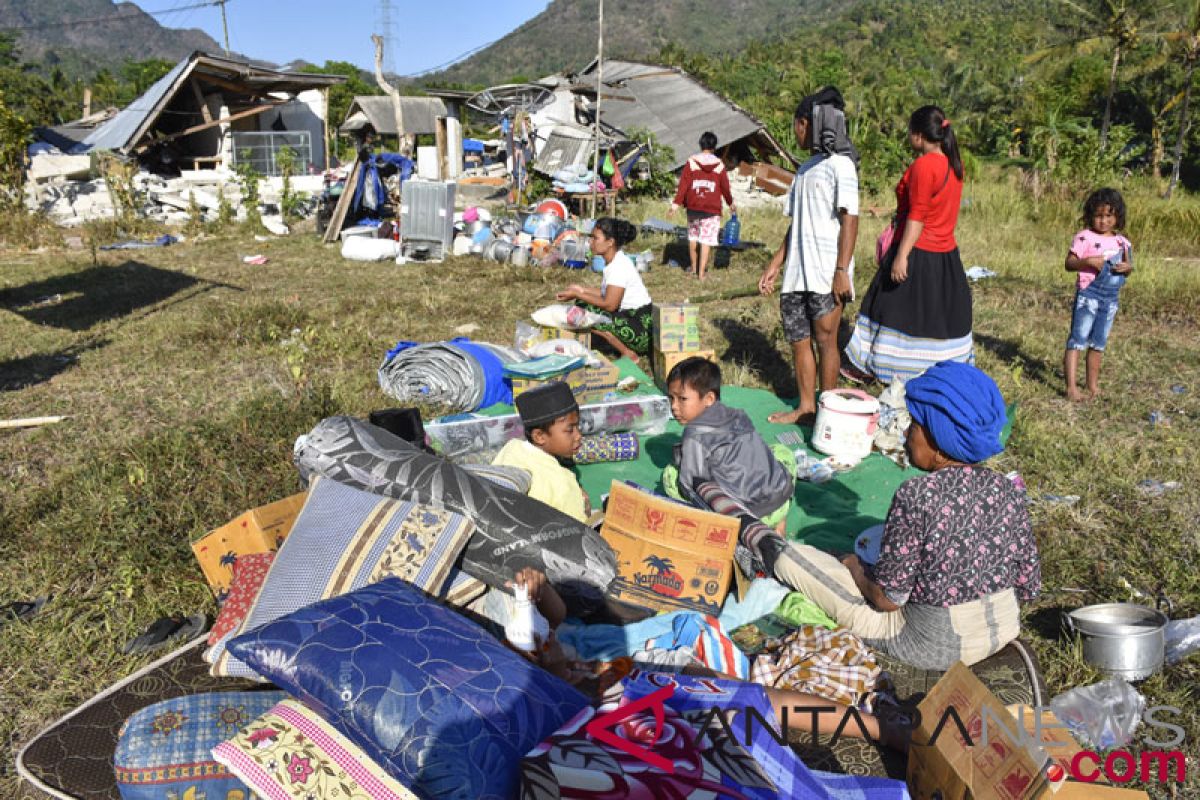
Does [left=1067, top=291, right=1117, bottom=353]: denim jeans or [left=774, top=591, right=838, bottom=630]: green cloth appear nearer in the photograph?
[left=774, top=591, right=838, bottom=630]: green cloth

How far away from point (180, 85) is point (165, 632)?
17685 millimetres

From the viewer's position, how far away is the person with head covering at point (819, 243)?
4738mm

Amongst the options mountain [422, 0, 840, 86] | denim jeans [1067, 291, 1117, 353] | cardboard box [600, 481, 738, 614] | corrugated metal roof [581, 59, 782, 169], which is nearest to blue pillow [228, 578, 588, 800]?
cardboard box [600, 481, 738, 614]

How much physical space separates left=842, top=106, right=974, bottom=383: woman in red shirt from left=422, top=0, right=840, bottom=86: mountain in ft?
419

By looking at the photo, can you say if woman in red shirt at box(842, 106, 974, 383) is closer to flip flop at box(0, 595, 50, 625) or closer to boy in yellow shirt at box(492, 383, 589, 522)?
boy in yellow shirt at box(492, 383, 589, 522)

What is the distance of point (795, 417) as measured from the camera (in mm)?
5211

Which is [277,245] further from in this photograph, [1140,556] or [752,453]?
[1140,556]

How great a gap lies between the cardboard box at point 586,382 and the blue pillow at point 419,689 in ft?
9.69

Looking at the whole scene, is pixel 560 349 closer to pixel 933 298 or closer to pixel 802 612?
pixel 933 298

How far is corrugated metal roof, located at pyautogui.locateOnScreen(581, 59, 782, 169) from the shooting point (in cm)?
1945

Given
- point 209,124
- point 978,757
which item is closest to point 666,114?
point 209,124

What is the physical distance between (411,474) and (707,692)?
5.10 feet

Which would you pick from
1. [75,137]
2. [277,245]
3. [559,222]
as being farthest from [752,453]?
[75,137]

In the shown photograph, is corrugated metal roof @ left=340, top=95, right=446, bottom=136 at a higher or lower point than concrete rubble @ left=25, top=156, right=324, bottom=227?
higher
